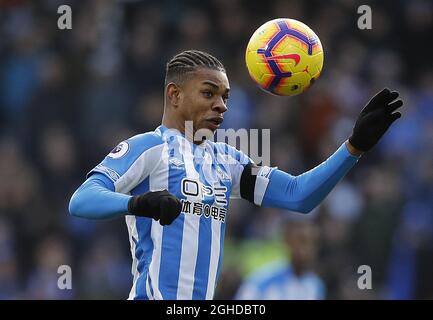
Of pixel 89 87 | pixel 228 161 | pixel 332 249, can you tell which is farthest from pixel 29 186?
pixel 228 161

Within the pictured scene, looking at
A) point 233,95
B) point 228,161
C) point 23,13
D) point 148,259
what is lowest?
point 148,259

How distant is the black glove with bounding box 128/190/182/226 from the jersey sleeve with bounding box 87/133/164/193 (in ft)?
1.61

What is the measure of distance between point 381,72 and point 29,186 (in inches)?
180

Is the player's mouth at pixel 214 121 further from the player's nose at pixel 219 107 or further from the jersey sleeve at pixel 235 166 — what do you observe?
the jersey sleeve at pixel 235 166

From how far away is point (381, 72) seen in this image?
538 inches

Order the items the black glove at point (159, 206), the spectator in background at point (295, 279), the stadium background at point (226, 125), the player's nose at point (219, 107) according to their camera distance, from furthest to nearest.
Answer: the stadium background at point (226, 125) → the spectator in background at point (295, 279) → the player's nose at point (219, 107) → the black glove at point (159, 206)

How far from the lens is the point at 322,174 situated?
603cm

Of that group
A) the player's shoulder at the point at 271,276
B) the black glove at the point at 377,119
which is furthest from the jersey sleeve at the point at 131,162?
the player's shoulder at the point at 271,276

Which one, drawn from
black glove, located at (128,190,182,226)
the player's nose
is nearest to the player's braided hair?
the player's nose

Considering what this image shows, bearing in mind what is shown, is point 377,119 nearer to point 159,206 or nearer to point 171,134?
point 171,134

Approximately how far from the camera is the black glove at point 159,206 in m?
5.20

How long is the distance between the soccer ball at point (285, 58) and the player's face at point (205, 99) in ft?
1.26

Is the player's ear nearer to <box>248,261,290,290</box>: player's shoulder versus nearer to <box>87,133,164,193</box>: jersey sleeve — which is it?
<box>87,133,164,193</box>: jersey sleeve

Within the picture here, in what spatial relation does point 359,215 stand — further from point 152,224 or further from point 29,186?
point 152,224
